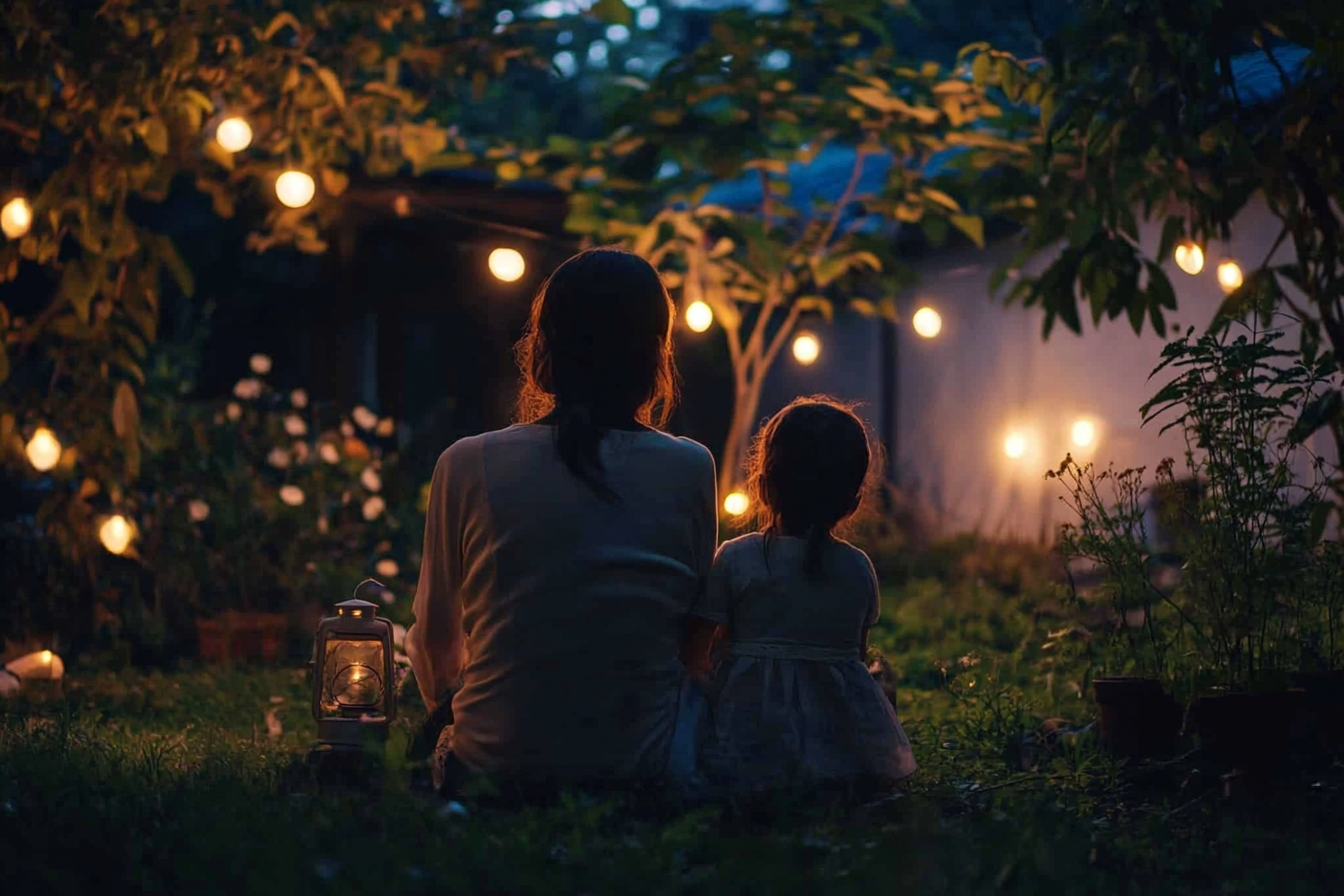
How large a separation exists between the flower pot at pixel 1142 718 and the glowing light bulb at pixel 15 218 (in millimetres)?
4375

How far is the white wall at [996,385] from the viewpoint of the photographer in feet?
30.1

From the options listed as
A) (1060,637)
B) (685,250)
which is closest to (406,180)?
(685,250)

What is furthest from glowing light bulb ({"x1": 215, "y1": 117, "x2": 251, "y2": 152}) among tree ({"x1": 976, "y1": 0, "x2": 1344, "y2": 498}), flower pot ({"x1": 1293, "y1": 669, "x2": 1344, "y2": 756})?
flower pot ({"x1": 1293, "y1": 669, "x2": 1344, "y2": 756})

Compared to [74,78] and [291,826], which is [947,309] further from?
[291,826]

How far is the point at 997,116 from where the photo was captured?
728 centimetres

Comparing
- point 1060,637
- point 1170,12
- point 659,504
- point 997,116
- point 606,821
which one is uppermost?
point 997,116

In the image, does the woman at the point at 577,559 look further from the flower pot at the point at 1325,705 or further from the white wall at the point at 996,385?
the white wall at the point at 996,385

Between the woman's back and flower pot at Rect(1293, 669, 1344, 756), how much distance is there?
187cm

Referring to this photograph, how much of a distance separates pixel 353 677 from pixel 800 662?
131cm

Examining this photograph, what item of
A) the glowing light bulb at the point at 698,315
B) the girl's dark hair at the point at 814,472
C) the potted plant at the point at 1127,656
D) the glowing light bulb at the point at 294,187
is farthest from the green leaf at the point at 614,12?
the potted plant at the point at 1127,656

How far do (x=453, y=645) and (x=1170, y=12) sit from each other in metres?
2.76

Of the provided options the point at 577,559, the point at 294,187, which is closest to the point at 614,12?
the point at 294,187

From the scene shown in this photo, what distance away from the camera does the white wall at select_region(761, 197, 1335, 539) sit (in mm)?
9180

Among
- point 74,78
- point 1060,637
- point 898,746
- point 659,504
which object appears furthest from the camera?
point 74,78
